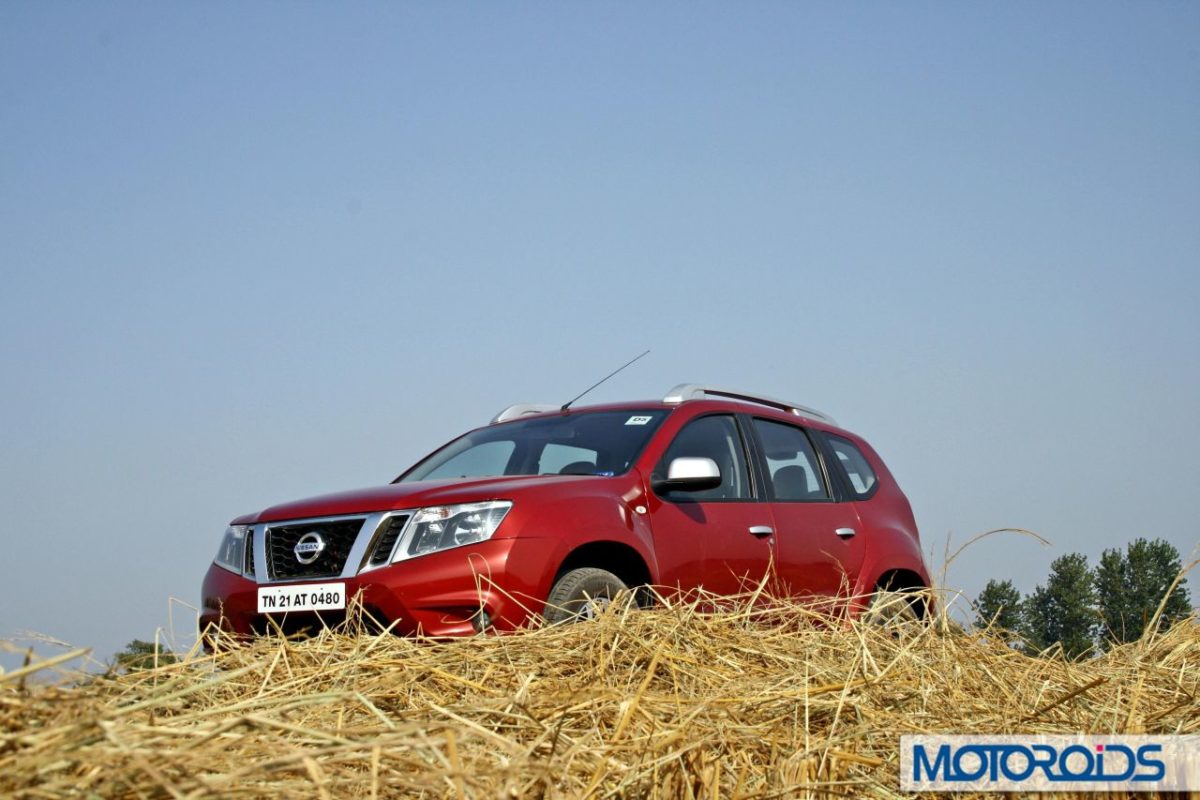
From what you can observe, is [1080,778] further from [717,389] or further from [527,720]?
[717,389]

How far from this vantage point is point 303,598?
5445 mm

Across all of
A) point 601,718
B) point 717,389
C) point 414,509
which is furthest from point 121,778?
point 717,389

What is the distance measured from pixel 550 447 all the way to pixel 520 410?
0.84m

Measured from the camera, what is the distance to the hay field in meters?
2.17

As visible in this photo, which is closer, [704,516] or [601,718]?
[601,718]

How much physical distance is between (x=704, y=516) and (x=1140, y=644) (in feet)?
6.87

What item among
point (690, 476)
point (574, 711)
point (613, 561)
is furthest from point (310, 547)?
point (574, 711)

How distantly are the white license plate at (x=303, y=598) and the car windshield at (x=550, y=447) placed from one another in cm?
133

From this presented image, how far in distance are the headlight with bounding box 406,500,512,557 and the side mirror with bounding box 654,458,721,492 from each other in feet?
3.25

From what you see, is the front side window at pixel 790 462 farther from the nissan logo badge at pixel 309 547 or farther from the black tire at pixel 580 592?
the nissan logo badge at pixel 309 547

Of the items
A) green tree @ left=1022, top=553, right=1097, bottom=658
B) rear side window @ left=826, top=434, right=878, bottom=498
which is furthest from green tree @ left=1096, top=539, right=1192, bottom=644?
rear side window @ left=826, top=434, right=878, bottom=498

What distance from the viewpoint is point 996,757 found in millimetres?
3396

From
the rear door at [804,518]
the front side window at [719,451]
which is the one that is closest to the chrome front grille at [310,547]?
the front side window at [719,451]

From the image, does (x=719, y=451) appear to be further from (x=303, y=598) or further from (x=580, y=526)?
(x=303, y=598)
